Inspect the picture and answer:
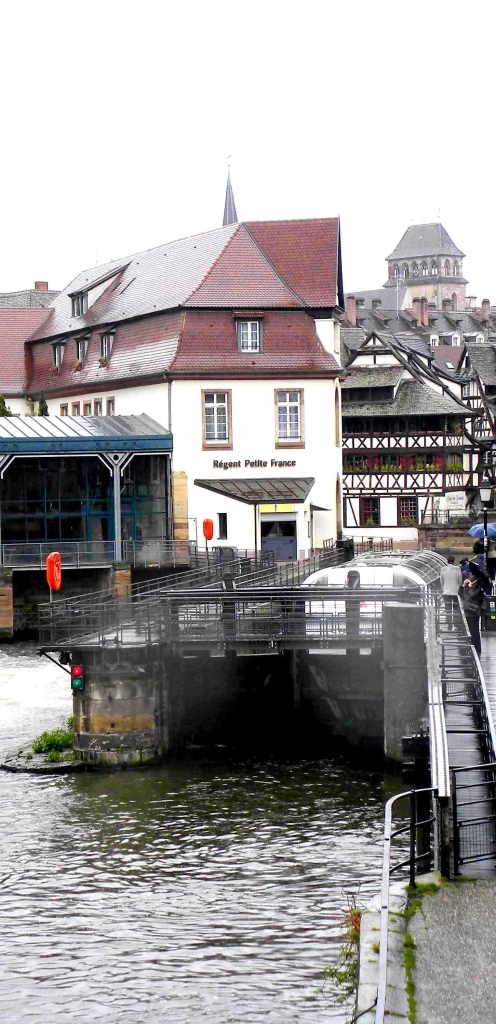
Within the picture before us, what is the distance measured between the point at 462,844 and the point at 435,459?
63.8 metres

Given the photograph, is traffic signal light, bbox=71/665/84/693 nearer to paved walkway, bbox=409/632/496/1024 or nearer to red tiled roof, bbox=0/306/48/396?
paved walkway, bbox=409/632/496/1024

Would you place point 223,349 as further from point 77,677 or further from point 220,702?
point 77,677

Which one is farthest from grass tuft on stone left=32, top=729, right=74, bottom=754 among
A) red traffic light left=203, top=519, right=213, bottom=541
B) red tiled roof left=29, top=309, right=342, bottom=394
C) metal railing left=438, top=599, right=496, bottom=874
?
red tiled roof left=29, top=309, right=342, bottom=394

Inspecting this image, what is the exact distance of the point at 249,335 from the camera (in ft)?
171

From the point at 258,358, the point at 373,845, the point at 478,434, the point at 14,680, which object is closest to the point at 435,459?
the point at 478,434

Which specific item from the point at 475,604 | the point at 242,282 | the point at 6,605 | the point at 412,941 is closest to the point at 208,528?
the point at 6,605

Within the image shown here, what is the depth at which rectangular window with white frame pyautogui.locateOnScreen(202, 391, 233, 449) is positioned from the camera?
51.4 m

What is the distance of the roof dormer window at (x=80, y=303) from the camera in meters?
64.8

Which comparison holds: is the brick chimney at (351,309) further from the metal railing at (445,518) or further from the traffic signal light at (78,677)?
the traffic signal light at (78,677)

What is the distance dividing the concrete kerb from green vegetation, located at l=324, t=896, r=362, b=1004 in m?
1.31

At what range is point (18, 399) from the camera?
6888 centimetres

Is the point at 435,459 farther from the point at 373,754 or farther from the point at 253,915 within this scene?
the point at 253,915

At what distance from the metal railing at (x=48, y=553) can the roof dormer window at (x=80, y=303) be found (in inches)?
797

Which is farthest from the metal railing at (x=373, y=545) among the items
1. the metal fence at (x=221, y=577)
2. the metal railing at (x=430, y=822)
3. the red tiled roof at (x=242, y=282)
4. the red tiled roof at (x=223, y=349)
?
the metal railing at (x=430, y=822)
